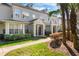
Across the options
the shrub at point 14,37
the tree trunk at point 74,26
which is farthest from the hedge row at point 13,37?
the tree trunk at point 74,26

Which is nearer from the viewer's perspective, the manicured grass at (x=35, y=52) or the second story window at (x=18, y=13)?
the manicured grass at (x=35, y=52)

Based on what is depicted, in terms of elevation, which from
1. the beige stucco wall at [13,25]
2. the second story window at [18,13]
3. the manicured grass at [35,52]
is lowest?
the manicured grass at [35,52]

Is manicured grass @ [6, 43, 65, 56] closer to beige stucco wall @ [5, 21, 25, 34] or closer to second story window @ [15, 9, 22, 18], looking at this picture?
beige stucco wall @ [5, 21, 25, 34]

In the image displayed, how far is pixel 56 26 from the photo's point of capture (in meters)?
4.71

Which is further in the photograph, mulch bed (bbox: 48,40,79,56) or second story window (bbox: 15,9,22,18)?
second story window (bbox: 15,9,22,18)

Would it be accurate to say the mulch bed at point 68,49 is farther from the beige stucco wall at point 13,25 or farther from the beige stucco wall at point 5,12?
the beige stucco wall at point 5,12

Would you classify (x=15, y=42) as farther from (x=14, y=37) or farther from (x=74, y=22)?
(x=74, y=22)

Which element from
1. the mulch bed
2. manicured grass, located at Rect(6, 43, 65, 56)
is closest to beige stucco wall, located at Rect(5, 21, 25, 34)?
manicured grass, located at Rect(6, 43, 65, 56)

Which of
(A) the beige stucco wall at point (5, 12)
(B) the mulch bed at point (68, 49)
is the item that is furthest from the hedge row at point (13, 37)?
(B) the mulch bed at point (68, 49)

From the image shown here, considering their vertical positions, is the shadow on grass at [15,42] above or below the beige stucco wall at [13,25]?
below

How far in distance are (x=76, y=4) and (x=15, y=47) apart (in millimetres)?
1399

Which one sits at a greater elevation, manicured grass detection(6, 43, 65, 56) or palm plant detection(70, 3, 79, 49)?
palm plant detection(70, 3, 79, 49)

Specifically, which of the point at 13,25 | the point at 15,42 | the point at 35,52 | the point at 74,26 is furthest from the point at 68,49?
the point at 13,25

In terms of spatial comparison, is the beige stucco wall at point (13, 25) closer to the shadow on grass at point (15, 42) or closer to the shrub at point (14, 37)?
the shrub at point (14, 37)
